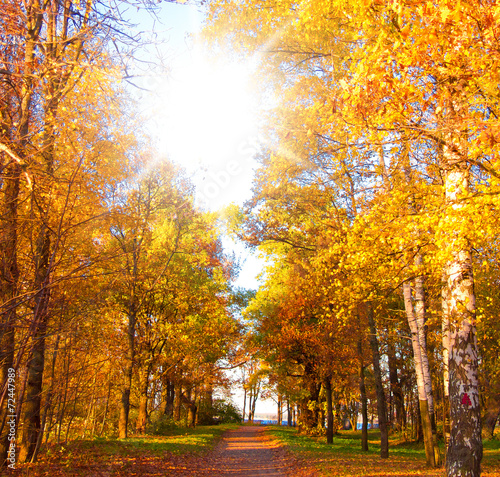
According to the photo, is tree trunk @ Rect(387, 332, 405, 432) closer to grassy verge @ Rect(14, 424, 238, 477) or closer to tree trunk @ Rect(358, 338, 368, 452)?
tree trunk @ Rect(358, 338, 368, 452)

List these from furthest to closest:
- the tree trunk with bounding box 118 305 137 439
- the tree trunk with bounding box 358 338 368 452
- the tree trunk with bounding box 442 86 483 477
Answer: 1. the tree trunk with bounding box 118 305 137 439
2. the tree trunk with bounding box 358 338 368 452
3. the tree trunk with bounding box 442 86 483 477

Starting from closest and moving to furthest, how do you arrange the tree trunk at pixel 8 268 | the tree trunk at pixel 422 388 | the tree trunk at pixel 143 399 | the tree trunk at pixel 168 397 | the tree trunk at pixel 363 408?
the tree trunk at pixel 8 268, the tree trunk at pixel 422 388, the tree trunk at pixel 363 408, the tree trunk at pixel 143 399, the tree trunk at pixel 168 397

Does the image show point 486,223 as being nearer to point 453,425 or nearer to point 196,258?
point 453,425

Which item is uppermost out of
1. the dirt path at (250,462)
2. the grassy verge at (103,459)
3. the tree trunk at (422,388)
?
the tree trunk at (422,388)

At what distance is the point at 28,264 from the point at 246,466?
1016cm

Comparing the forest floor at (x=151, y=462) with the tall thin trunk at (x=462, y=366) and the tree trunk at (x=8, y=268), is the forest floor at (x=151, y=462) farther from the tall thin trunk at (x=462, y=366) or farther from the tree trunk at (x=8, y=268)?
the tall thin trunk at (x=462, y=366)

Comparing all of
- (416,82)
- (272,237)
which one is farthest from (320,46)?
(272,237)

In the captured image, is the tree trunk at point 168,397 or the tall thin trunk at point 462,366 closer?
the tall thin trunk at point 462,366

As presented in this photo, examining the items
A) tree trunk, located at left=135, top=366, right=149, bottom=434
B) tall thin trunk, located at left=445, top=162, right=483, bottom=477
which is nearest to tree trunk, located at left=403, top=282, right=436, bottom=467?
tall thin trunk, located at left=445, top=162, right=483, bottom=477

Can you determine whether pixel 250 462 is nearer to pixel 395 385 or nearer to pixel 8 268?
pixel 8 268

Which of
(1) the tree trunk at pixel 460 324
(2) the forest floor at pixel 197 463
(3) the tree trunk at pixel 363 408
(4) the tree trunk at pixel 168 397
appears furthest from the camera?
(4) the tree trunk at pixel 168 397

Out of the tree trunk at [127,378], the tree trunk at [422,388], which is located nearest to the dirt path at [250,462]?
the tree trunk at [127,378]

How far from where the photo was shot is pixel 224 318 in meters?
21.0

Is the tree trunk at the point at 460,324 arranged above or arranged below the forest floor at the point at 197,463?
above
